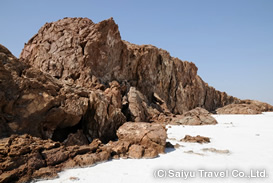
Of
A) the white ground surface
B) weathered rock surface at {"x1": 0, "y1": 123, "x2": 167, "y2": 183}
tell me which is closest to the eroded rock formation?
weathered rock surface at {"x1": 0, "y1": 123, "x2": 167, "y2": 183}

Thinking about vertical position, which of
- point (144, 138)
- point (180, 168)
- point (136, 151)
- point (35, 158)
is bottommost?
point (180, 168)

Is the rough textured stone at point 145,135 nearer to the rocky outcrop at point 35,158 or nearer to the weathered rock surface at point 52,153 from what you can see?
the weathered rock surface at point 52,153

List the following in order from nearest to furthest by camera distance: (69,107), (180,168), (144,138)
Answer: (180,168), (144,138), (69,107)

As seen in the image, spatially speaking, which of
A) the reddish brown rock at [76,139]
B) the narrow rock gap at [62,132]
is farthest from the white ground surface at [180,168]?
the narrow rock gap at [62,132]

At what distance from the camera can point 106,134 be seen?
30.1ft

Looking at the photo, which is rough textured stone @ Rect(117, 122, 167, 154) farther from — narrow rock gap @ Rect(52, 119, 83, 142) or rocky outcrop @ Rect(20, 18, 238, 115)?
rocky outcrop @ Rect(20, 18, 238, 115)

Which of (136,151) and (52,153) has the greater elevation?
(52,153)

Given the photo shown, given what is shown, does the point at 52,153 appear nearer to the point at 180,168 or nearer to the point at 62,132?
the point at 62,132

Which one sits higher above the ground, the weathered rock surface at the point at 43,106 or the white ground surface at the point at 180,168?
the weathered rock surface at the point at 43,106

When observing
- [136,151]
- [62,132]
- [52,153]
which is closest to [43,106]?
[62,132]

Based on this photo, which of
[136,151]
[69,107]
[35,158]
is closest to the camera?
[35,158]

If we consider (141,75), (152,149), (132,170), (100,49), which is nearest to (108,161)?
(132,170)

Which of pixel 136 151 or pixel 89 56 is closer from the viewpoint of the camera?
pixel 136 151

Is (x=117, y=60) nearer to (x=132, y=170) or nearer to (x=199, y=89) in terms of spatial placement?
(x=132, y=170)
